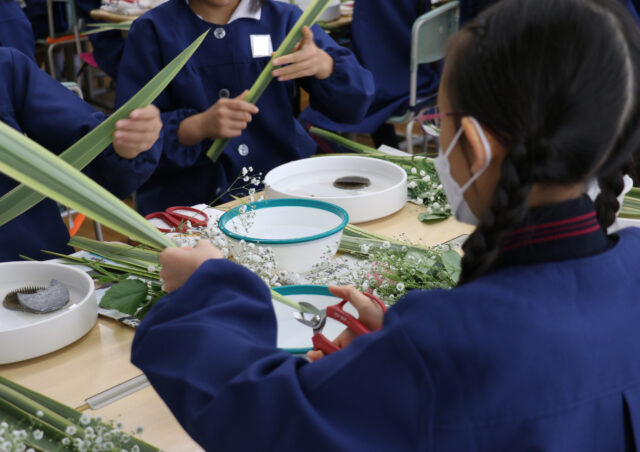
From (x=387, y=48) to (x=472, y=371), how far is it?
283cm

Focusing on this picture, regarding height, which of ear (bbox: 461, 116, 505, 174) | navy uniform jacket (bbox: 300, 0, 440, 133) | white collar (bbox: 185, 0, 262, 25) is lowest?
navy uniform jacket (bbox: 300, 0, 440, 133)

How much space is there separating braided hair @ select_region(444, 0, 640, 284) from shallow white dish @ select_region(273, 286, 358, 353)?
1.20 ft

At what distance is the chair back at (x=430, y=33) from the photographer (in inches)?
117

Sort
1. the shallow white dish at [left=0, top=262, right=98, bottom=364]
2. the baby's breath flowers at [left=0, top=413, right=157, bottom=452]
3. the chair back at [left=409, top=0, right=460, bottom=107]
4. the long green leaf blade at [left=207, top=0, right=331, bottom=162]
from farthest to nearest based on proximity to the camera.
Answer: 1. the chair back at [left=409, top=0, right=460, bottom=107]
2. the long green leaf blade at [left=207, top=0, right=331, bottom=162]
3. the shallow white dish at [left=0, top=262, right=98, bottom=364]
4. the baby's breath flowers at [left=0, top=413, right=157, bottom=452]

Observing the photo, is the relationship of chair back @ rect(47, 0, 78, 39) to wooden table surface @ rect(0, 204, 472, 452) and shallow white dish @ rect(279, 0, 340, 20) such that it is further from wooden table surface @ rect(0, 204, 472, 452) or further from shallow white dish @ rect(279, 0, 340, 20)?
wooden table surface @ rect(0, 204, 472, 452)

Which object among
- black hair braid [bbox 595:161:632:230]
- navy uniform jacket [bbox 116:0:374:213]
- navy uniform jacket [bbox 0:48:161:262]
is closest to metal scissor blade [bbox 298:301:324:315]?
black hair braid [bbox 595:161:632:230]

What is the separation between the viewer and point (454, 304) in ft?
2.26

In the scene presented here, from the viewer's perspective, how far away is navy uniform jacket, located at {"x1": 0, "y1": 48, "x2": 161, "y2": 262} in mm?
1551

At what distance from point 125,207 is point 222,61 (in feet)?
4.13

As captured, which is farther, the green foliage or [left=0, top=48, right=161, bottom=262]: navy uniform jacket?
[left=0, top=48, right=161, bottom=262]: navy uniform jacket

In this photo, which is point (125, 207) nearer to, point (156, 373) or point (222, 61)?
point (156, 373)

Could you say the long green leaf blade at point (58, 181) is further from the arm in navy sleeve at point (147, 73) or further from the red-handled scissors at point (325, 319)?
the arm in navy sleeve at point (147, 73)

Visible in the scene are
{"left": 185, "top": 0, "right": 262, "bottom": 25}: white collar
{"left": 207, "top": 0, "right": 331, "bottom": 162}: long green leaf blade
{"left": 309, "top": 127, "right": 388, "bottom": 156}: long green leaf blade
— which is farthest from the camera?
{"left": 185, "top": 0, "right": 262, "bottom": 25}: white collar

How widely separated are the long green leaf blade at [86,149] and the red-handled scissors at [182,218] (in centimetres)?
34
